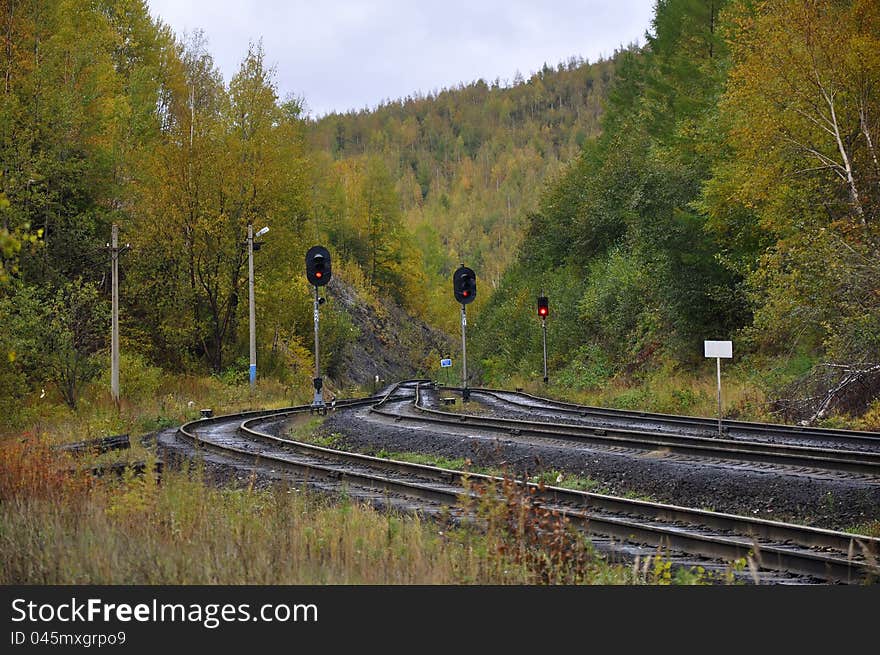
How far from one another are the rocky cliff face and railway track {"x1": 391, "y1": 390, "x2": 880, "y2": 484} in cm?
3805

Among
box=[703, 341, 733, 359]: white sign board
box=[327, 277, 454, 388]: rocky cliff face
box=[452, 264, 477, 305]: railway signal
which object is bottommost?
box=[327, 277, 454, 388]: rocky cliff face

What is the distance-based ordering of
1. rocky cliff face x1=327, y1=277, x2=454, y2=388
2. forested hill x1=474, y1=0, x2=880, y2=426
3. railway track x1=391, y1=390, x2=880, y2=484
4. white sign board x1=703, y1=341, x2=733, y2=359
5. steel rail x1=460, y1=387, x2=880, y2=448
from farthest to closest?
rocky cliff face x1=327, y1=277, x2=454, y2=388
forested hill x1=474, y1=0, x2=880, y2=426
white sign board x1=703, y1=341, x2=733, y2=359
steel rail x1=460, y1=387, x2=880, y2=448
railway track x1=391, y1=390, x2=880, y2=484

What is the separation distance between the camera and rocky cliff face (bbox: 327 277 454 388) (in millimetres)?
68250

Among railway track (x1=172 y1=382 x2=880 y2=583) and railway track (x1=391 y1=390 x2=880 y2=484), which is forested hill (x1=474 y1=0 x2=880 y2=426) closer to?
railway track (x1=391 y1=390 x2=880 y2=484)

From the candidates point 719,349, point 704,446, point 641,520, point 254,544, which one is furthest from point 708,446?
point 254,544

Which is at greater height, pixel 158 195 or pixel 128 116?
pixel 128 116

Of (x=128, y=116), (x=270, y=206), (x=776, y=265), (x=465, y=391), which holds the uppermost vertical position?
(x=128, y=116)

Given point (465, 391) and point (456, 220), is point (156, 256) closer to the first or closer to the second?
point (465, 391)

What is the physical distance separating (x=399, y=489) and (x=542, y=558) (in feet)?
20.1

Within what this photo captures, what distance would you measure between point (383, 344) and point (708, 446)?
6592 centimetres

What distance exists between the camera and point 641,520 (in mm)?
10859

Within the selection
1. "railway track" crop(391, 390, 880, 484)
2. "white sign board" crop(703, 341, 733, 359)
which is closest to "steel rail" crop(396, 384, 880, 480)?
"railway track" crop(391, 390, 880, 484)

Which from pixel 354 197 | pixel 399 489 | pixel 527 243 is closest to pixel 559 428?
pixel 399 489

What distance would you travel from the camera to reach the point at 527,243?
2655 inches
